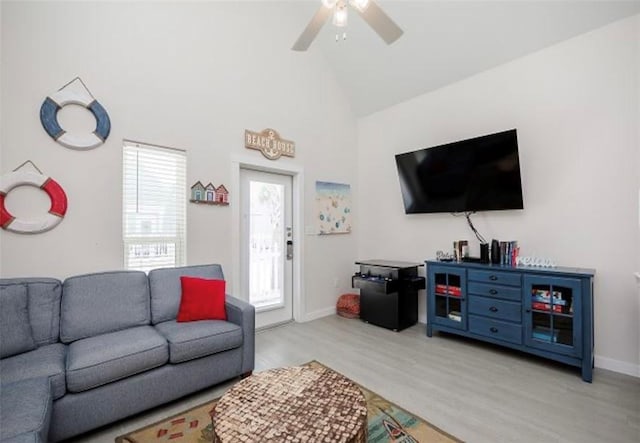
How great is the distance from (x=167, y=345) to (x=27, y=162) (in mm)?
1746

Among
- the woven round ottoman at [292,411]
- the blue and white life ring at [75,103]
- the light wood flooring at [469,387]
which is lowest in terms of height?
the light wood flooring at [469,387]

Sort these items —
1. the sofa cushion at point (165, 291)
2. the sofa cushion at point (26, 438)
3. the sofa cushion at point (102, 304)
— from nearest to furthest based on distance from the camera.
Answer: the sofa cushion at point (26, 438), the sofa cushion at point (102, 304), the sofa cushion at point (165, 291)

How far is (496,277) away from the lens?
110 inches

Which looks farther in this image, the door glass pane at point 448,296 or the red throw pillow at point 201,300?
the door glass pane at point 448,296

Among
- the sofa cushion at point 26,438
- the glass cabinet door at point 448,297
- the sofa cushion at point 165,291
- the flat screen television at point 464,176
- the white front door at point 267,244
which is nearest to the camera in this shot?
the sofa cushion at point 26,438

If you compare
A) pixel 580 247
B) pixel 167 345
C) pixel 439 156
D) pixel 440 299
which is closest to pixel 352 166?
pixel 439 156

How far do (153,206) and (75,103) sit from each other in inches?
39.1

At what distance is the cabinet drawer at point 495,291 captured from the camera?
2.68m

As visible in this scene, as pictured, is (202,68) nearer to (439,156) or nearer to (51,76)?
(51,76)

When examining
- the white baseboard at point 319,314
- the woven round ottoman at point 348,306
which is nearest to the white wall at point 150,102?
the white baseboard at point 319,314

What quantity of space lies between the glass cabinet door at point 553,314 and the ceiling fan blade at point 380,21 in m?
2.30

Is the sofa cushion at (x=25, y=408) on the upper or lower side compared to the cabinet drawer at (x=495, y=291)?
lower

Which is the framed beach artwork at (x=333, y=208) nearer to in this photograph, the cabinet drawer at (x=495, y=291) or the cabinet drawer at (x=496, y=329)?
the cabinet drawer at (x=495, y=291)

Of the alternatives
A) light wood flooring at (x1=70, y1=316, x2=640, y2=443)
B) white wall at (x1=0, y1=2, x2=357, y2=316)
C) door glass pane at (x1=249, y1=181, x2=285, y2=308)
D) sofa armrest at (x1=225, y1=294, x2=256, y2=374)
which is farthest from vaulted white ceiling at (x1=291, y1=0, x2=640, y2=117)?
sofa armrest at (x1=225, y1=294, x2=256, y2=374)
